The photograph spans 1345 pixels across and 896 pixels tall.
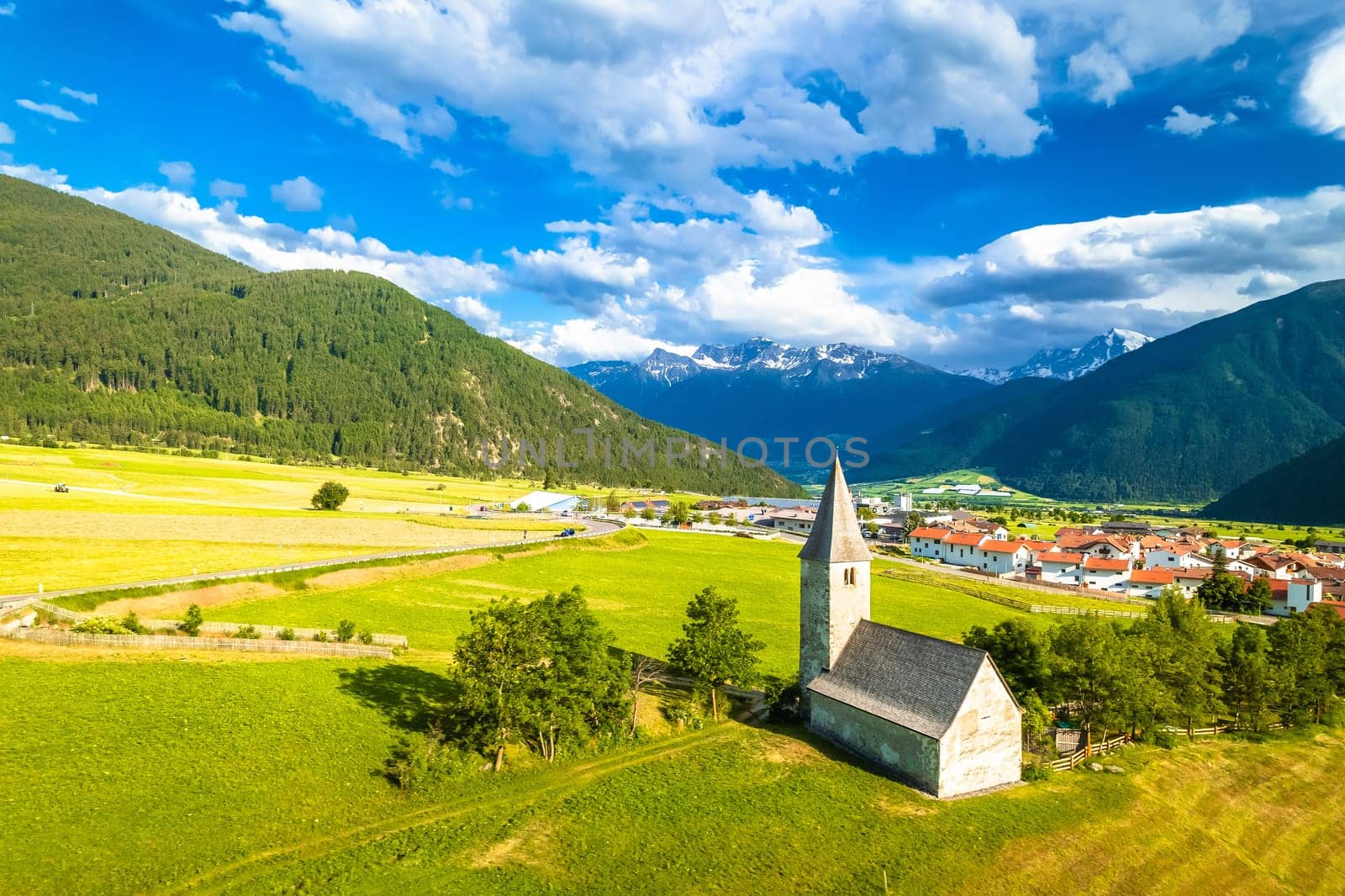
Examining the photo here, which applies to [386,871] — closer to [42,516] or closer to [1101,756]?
[1101,756]

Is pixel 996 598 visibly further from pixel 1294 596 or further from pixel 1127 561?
pixel 1294 596

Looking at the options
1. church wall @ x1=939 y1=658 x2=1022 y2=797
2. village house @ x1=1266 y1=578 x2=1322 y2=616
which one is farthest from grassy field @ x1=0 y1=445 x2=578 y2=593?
village house @ x1=1266 y1=578 x2=1322 y2=616

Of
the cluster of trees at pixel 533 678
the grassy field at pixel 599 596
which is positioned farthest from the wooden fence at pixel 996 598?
the cluster of trees at pixel 533 678

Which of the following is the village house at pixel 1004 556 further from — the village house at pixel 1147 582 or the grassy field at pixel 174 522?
the grassy field at pixel 174 522

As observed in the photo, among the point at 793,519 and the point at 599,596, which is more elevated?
the point at 793,519

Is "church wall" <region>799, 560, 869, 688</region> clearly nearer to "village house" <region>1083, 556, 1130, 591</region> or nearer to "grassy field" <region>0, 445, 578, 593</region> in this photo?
"grassy field" <region>0, 445, 578, 593</region>

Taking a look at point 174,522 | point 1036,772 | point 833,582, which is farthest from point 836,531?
point 174,522
